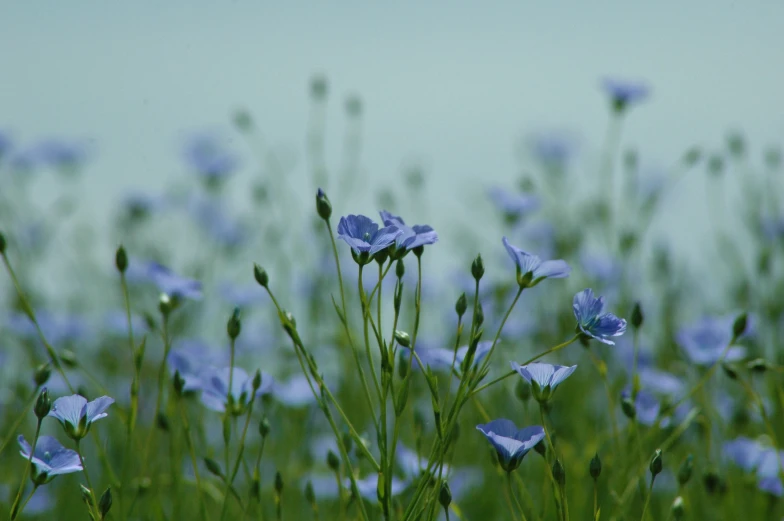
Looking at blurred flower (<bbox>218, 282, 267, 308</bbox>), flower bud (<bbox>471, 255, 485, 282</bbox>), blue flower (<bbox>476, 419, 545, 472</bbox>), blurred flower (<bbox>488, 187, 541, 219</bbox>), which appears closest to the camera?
blue flower (<bbox>476, 419, 545, 472</bbox>)

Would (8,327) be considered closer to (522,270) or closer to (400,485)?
(400,485)

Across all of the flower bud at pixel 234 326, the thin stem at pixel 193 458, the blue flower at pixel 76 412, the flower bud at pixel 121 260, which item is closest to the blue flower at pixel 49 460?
the blue flower at pixel 76 412

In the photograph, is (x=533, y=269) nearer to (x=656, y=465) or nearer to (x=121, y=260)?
(x=656, y=465)

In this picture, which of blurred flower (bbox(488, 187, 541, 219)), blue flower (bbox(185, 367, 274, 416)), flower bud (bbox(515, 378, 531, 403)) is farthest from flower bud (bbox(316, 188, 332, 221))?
blurred flower (bbox(488, 187, 541, 219))

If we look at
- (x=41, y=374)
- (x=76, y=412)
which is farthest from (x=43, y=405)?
(x=41, y=374)

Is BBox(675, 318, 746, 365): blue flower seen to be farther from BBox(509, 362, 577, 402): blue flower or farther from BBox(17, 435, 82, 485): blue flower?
BBox(17, 435, 82, 485): blue flower

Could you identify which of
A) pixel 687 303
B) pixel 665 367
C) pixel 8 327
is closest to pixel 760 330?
pixel 665 367
